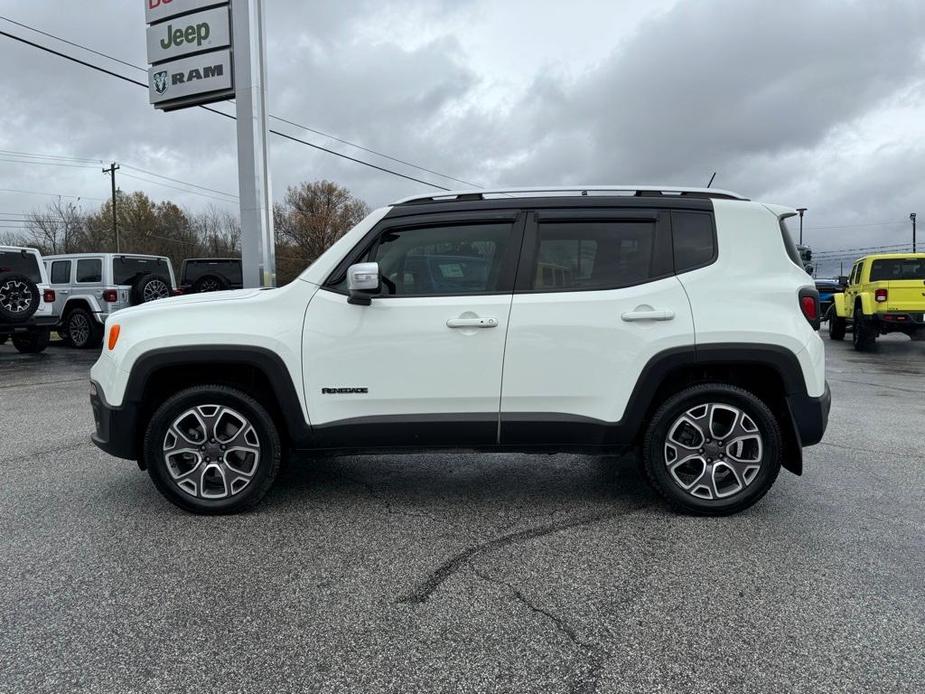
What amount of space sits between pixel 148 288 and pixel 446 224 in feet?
38.9

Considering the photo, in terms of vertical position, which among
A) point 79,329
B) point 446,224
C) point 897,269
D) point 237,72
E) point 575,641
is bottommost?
point 575,641

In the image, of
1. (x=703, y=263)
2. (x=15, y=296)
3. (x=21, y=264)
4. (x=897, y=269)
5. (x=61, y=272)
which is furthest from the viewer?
(x=897, y=269)

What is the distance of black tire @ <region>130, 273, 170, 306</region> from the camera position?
13711 millimetres

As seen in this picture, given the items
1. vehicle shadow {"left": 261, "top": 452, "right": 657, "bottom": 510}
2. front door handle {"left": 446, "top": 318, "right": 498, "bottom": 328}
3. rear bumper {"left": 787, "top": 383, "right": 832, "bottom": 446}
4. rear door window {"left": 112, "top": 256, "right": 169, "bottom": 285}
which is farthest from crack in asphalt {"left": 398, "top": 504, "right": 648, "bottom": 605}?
rear door window {"left": 112, "top": 256, "right": 169, "bottom": 285}

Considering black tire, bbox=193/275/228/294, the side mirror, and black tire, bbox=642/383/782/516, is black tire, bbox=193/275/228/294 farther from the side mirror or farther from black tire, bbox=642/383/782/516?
black tire, bbox=642/383/782/516

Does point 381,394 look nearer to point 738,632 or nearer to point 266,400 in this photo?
point 266,400

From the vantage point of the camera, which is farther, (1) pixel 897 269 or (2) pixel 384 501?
(1) pixel 897 269

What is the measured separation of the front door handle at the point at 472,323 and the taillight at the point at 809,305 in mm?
1741

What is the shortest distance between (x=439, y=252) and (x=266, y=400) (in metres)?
1.36

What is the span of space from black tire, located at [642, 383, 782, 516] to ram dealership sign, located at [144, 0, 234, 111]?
9781 millimetres

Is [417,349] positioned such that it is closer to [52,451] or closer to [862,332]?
[52,451]

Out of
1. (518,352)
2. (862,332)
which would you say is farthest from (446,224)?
(862,332)

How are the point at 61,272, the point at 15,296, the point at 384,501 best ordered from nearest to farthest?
the point at 384,501 < the point at 15,296 < the point at 61,272

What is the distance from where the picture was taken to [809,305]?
3.71 meters
